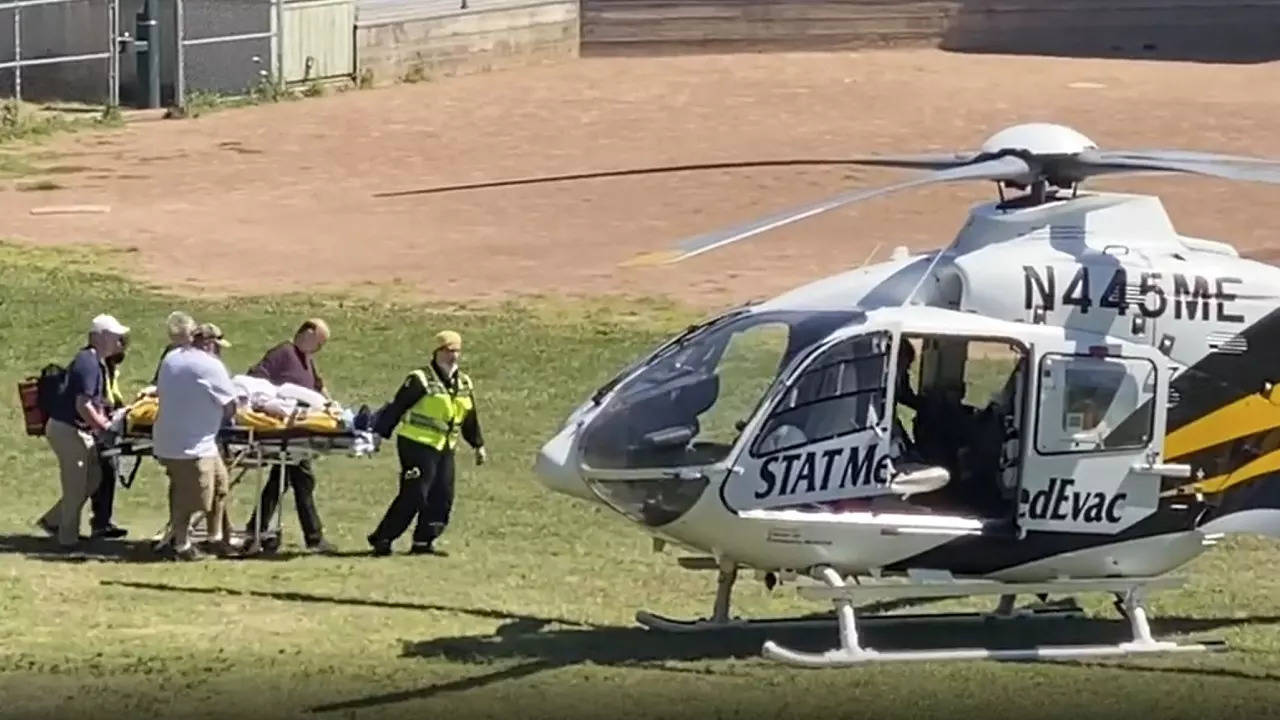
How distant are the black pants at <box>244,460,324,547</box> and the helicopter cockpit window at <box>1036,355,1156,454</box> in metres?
5.43

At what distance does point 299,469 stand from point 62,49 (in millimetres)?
24477

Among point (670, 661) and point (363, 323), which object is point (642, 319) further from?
point (670, 661)

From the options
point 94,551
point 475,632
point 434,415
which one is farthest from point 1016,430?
point 94,551

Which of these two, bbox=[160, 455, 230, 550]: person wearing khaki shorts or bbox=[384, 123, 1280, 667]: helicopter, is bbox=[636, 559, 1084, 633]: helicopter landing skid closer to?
bbox=[384, 123, 1280, 667]: helicopter

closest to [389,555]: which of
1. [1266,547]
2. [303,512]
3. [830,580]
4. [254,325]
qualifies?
[303,512]

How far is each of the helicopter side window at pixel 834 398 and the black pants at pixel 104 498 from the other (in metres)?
5.55

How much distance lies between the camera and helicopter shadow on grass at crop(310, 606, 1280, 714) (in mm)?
12695

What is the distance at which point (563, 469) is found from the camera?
12.7 m

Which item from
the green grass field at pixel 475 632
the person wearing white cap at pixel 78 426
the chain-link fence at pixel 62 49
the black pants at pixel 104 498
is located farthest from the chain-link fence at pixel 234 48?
the person wearing white cap at pixel 78 426

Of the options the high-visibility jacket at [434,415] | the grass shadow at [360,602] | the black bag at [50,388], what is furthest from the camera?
the black bag at [50,388]

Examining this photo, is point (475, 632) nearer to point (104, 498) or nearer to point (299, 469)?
point (299, 469)

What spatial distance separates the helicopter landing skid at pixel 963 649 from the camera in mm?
12273

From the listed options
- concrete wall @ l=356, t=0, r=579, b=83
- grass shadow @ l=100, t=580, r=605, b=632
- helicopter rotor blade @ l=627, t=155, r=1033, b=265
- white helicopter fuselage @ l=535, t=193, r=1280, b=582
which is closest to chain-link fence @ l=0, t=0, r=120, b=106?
concrete wall @ l=356, t=0, r=579, b=83

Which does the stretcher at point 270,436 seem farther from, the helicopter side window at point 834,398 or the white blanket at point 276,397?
the helicopter side window at point 834,398
